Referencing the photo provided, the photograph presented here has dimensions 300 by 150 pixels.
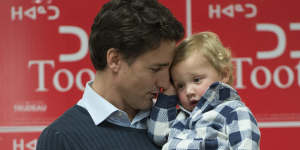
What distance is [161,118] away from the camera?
134cm

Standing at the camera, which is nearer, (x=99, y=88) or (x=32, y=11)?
(x=99, y=88)

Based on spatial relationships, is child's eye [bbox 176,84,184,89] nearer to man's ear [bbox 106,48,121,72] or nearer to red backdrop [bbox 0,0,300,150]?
man's ear [bbox 106,48,121,72]

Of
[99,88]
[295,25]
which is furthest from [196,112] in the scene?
[295,25]

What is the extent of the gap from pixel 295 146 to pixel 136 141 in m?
1.35

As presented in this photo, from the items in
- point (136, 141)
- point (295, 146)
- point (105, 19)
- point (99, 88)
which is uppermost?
point (105, 19)

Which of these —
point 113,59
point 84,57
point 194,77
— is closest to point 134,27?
point 113,59

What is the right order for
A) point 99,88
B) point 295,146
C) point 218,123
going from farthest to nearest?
point 295,146, point 99,88, point 218,123

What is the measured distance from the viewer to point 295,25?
2.38 meters

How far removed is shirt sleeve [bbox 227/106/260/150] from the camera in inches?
46.5

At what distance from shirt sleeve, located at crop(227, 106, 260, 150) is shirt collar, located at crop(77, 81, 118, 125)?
0.35 m

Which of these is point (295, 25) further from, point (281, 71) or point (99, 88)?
point (99, 88)

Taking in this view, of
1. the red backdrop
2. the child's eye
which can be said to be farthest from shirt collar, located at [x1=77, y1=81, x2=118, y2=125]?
the red backdrop

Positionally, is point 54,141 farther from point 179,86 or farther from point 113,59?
point 179,86

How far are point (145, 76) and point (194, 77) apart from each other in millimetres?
166
